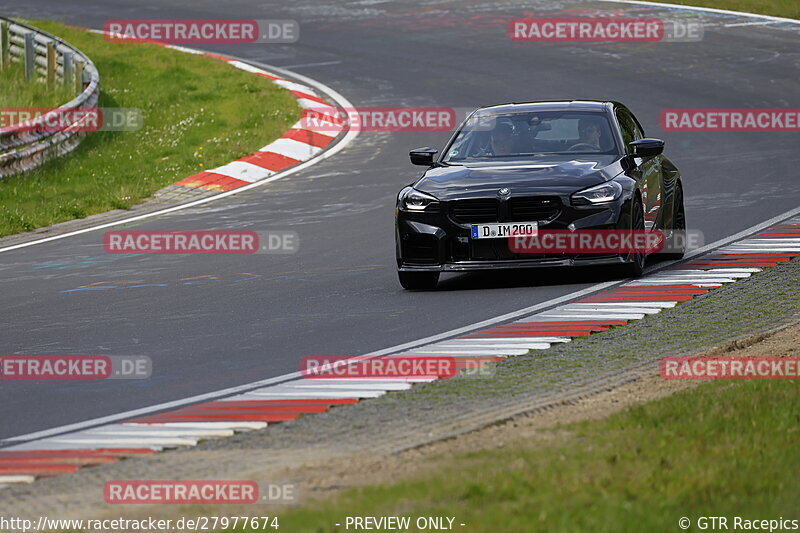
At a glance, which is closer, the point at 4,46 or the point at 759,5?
the point at 4,46

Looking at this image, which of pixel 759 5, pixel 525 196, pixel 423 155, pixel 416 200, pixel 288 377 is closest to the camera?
pixel 288 377

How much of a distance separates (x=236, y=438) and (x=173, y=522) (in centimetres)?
155

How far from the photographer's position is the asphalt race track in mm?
10250

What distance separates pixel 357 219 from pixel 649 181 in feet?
15.2

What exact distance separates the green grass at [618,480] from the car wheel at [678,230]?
22.0 ft

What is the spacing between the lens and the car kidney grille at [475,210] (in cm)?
1227

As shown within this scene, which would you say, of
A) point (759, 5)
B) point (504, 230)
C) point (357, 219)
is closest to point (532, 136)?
point (504, 230)

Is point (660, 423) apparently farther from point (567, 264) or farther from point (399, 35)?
point (399, 35)

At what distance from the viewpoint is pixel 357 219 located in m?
17.1

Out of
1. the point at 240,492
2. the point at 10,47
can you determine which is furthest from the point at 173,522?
the point at 10,47

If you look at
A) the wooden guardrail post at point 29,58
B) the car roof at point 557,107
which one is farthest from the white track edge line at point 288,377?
the wooden guardrail post at point 29,58

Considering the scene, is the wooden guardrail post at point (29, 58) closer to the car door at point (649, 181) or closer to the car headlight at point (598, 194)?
the car door at point (649, 181)

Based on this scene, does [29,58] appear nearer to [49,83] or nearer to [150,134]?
[49,83]

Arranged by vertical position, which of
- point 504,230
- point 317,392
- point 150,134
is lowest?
point 150,134
